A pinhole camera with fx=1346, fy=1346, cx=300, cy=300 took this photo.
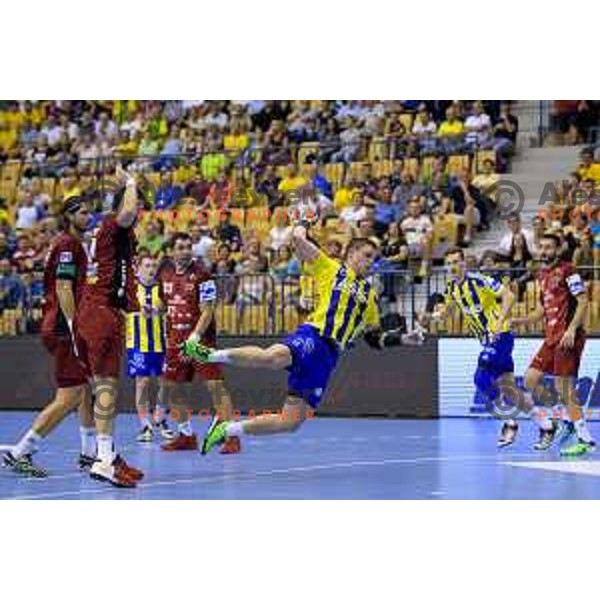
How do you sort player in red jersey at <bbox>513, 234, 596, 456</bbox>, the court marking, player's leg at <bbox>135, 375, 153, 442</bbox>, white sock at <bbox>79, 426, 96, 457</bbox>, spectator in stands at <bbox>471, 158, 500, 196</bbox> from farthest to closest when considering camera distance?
spectator in stands at <bbox>471, 158, 500, 196</bbox>, player's leg at <bbox>135, 375, 153, 442</bbox>, player in red jersey at <bbox>513, 234, 596, 456</bbox>, white sock at <bbox>79, 426, 96, 457</bbox>, the court marking

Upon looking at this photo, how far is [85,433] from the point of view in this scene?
11.3 metres

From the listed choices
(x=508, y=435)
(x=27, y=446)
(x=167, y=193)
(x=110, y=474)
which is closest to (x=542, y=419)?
(x=508, y=435)

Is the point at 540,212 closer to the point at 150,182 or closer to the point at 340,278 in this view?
the point at 150,182

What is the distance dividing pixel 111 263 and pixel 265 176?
11600 mm

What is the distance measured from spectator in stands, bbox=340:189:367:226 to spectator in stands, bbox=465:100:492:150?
1.83 metres

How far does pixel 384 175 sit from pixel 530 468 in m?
10.1

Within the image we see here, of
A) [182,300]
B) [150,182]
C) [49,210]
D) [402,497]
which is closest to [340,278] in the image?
[402,497]

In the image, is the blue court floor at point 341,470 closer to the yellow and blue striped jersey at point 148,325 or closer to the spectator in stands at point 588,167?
the yellow and blue striped jersey at point 148,325

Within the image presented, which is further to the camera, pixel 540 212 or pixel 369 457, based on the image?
pixel 540 212

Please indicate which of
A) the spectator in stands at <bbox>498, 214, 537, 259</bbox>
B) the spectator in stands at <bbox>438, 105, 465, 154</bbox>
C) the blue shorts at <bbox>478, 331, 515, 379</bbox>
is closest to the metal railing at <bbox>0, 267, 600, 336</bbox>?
the spectator in stands at <bbox>498, 214, 537, 259</bbox>

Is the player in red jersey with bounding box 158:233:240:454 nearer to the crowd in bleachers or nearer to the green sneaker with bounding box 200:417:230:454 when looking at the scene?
the green sneaker with bounding box 200:417:230:454

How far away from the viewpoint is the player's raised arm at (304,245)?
10.2m

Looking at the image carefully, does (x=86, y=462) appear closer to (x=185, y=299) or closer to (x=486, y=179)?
(x=185, y=299)

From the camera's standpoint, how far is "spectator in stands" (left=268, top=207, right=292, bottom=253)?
20.4m
